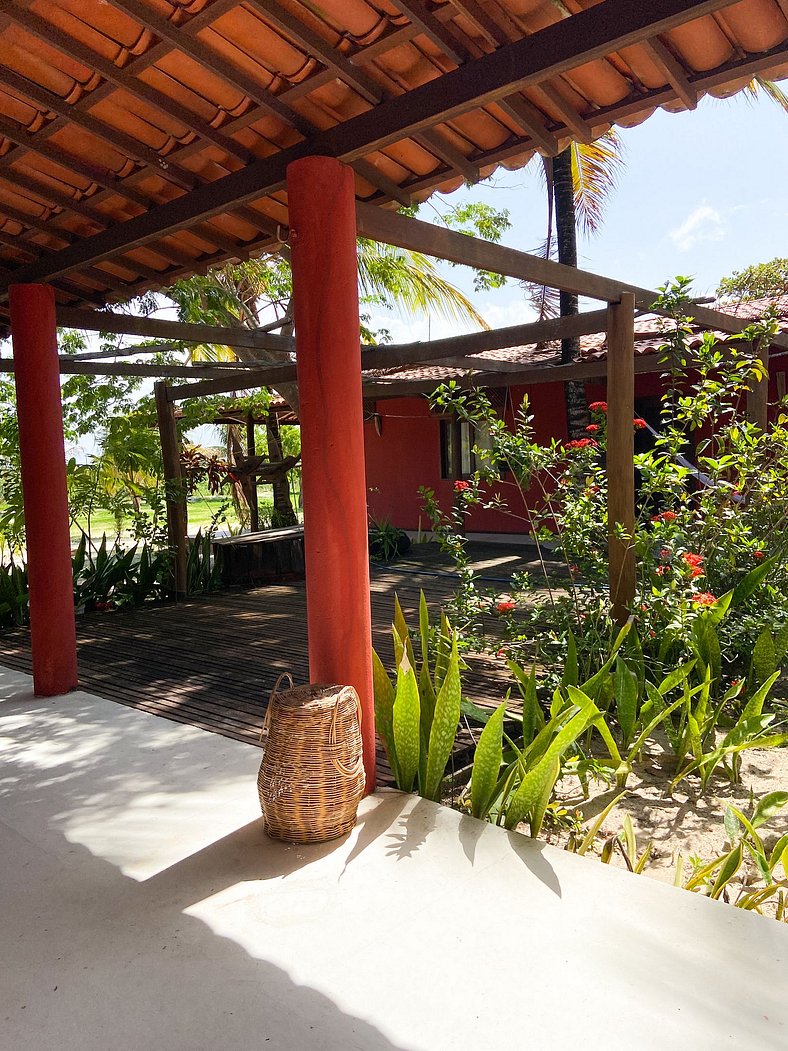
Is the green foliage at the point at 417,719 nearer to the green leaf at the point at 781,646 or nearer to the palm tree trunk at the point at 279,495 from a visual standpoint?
the green leaf at the point at 781,646

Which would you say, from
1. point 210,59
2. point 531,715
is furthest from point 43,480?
point 531,715

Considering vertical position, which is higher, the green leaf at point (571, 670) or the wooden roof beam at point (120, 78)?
the wooden roof beam at point (120, 78)

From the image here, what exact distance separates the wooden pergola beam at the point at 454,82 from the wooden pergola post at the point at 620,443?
2.09 meters

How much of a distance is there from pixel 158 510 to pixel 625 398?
5277mm

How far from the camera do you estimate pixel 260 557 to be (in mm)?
8953

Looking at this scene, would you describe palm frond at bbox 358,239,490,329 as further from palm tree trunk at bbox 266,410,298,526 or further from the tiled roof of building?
the tiled roof of building

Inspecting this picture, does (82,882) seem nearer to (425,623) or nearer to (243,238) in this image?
(425,623)

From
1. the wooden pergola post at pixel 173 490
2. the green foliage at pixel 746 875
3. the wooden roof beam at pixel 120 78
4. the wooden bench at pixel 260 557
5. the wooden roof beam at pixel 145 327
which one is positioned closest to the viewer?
the green foliage at pixel 746 875

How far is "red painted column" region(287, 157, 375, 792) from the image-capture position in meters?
2.98

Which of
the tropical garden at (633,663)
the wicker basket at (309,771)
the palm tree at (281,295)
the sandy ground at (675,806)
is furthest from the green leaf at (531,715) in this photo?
the palm tree at (281,295)

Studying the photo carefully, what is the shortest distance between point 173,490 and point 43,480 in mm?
3464

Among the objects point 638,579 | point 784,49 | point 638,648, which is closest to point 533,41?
point 784,49

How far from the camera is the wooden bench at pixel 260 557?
28.9 ft

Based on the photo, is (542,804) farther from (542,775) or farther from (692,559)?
(692,559)
